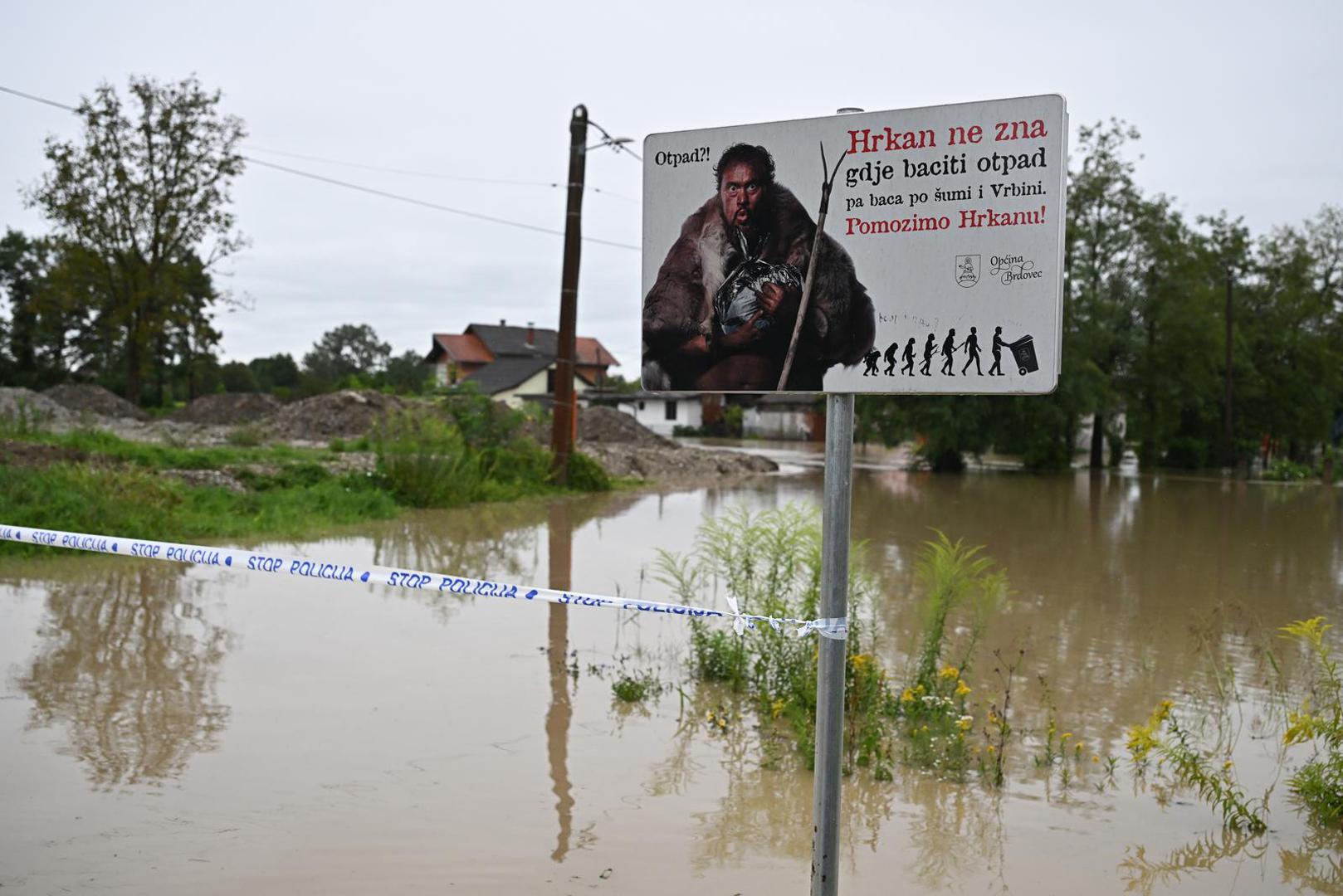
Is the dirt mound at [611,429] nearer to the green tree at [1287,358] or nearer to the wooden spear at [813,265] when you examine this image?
the green tree at [1287,358]

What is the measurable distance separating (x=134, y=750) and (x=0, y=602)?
4.54 m

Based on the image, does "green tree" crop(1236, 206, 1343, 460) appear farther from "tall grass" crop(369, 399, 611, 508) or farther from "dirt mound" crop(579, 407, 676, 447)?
"tall grass" crop(369, 399, 611, 508)

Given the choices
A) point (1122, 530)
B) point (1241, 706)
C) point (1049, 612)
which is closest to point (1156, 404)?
point (1122, 530)

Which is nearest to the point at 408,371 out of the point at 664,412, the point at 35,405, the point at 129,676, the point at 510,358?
the point at 510,358

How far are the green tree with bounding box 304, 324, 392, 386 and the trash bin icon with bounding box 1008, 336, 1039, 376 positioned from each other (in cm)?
9659

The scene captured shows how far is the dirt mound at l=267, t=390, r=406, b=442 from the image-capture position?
36.6 metres

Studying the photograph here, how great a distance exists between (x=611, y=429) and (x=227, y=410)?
576 inches

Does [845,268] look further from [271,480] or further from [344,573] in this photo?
[271,480]

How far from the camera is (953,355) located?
9.56ft

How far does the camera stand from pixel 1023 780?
5.76m

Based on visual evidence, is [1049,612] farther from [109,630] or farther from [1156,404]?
[1156,404]

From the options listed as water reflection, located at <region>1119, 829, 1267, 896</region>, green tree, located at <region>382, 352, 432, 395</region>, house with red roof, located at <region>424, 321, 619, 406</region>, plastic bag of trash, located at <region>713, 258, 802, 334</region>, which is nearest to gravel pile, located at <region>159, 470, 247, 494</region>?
water reflection, located at <region>1119, 829, 1267, 896</region>

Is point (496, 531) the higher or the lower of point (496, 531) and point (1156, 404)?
the lower

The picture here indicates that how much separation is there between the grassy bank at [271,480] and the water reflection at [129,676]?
2282 mm
